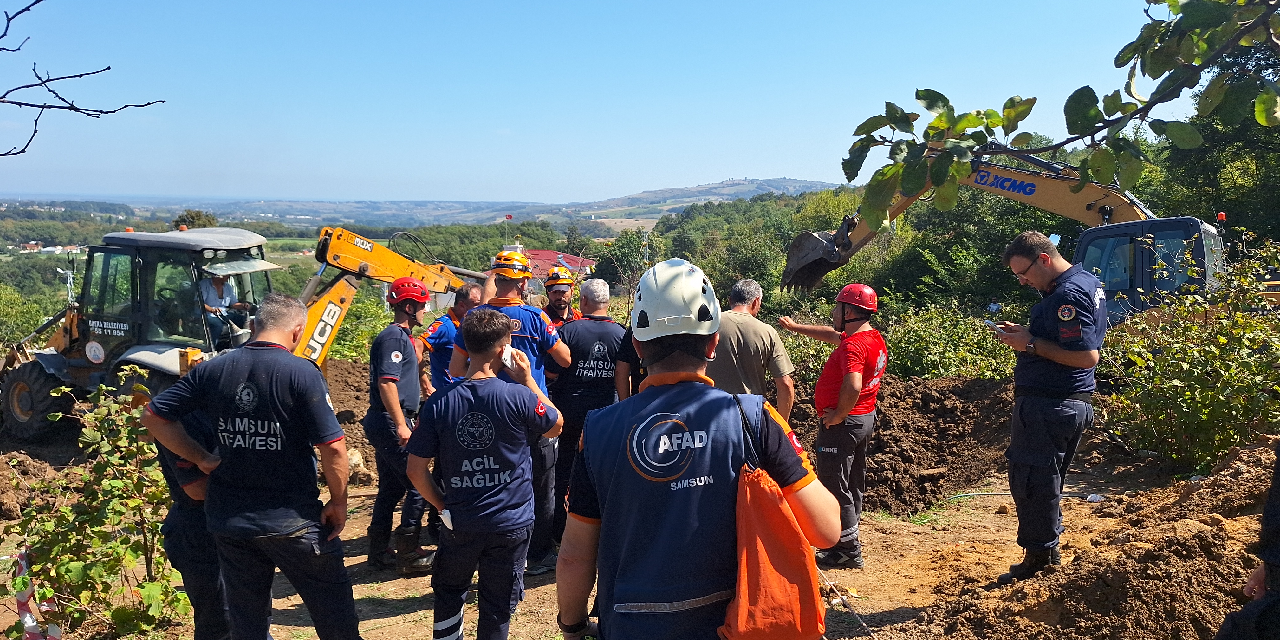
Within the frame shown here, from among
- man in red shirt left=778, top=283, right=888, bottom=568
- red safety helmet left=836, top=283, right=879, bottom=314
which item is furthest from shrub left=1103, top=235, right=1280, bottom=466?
red safety helmet left=836, top=283, right=879, bottom=314

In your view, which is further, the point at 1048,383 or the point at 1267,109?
the point at 1048,383

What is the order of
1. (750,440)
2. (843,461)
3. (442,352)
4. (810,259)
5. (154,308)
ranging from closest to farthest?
(750,440)
(843,461)
(442,352)
(810,259)
(154,308)

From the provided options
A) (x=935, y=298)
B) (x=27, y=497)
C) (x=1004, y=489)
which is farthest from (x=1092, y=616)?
(x=935, y=298)

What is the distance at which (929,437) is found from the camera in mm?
7578

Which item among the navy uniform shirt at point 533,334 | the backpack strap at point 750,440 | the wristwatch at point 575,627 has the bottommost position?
the wristwatch at point 575,627

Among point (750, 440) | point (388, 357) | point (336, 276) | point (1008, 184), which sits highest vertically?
point (1008, 184)

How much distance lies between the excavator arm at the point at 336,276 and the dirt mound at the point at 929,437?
16.8ft

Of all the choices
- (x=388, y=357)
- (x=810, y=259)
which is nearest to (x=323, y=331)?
(x=388, y=357)

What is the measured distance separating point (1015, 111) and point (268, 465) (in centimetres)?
292

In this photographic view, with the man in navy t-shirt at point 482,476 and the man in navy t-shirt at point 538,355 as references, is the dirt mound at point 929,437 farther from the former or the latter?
the man in navy t-shirt at point 482,476

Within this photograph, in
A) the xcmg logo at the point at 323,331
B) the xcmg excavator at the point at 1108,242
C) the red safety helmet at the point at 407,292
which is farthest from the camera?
the xcmg logo at the point at 323,331

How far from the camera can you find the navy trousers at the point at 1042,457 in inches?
162

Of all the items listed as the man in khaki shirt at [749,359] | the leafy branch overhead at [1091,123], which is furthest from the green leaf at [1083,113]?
the man in khaki shirt at [749,359]

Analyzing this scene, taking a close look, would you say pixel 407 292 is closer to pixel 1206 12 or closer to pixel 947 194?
pixel 947 194
